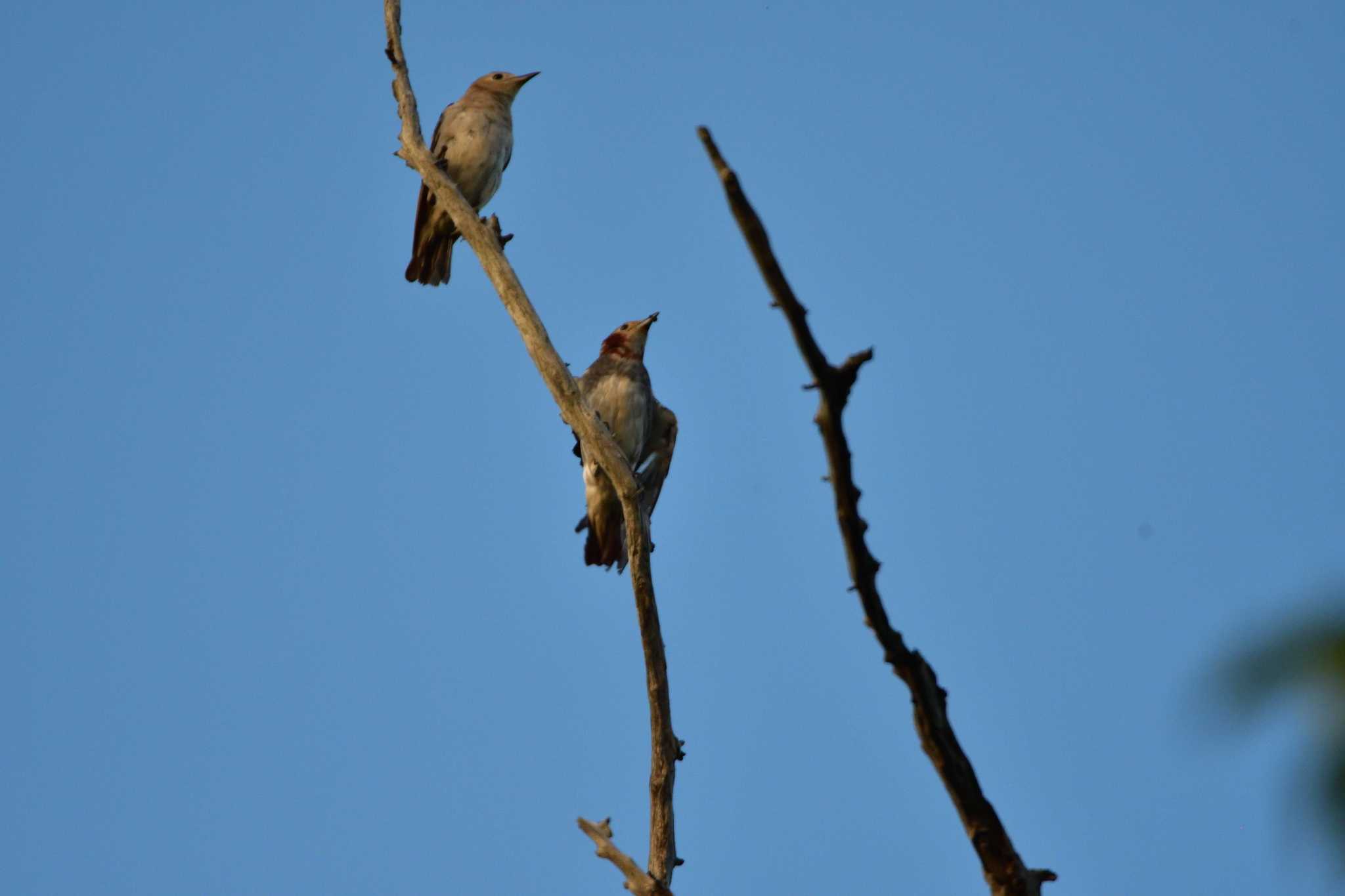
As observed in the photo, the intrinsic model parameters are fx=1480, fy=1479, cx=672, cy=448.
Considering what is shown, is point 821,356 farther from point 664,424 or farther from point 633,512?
point 664,424

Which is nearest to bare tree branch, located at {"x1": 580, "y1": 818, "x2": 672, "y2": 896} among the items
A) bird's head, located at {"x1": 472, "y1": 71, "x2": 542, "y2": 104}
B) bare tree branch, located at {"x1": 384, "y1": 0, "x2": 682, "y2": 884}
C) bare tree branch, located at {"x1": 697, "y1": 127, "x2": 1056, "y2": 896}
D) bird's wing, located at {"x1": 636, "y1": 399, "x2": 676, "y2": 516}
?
bare tree branch, located at {"x1": 384, "y1": 0, "x2": 682, "y2": 884}

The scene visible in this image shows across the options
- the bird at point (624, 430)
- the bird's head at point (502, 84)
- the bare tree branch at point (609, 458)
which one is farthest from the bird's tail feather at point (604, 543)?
the bird's head at point (502, 84)

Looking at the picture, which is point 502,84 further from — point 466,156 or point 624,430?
point 624,430

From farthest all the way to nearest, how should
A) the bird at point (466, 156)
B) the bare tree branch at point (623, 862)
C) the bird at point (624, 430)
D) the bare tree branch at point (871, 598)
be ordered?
the bird at point (466, 156), the bird at point (624, 430), the bare tree branch at point (623, 862), the bare tree branch at point (871, 598)

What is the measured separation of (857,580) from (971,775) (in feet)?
2.58

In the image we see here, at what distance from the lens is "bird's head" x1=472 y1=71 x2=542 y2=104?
11.6 metres

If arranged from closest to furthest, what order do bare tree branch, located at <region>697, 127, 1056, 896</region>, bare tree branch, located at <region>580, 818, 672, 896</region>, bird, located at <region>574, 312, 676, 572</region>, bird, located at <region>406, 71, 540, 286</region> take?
1. bare tree branch, located at <region>697, 127, 1056, 896</region>
2. bare tree branch, located at <region>580, 818, 672, 896</region>
3. bird, located at <region>574, 312, 676, 572</region>
4. bird, located at <region>406, 71, 540, 286</region>

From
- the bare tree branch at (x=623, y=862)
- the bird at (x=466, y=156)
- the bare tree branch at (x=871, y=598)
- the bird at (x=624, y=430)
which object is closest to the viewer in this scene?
the bare tree branch at (x=871, y=598)

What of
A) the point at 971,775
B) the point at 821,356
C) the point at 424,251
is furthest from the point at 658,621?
the point at 424,251

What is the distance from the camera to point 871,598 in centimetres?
440

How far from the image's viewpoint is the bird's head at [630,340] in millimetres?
9914

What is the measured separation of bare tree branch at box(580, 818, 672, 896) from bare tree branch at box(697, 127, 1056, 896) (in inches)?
85.0

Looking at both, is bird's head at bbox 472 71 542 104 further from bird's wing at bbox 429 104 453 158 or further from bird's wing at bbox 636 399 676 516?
bird's wing at bbox 636 399 676 516

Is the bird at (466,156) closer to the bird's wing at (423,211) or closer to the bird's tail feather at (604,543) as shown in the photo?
the bird's wing at (423,211)
